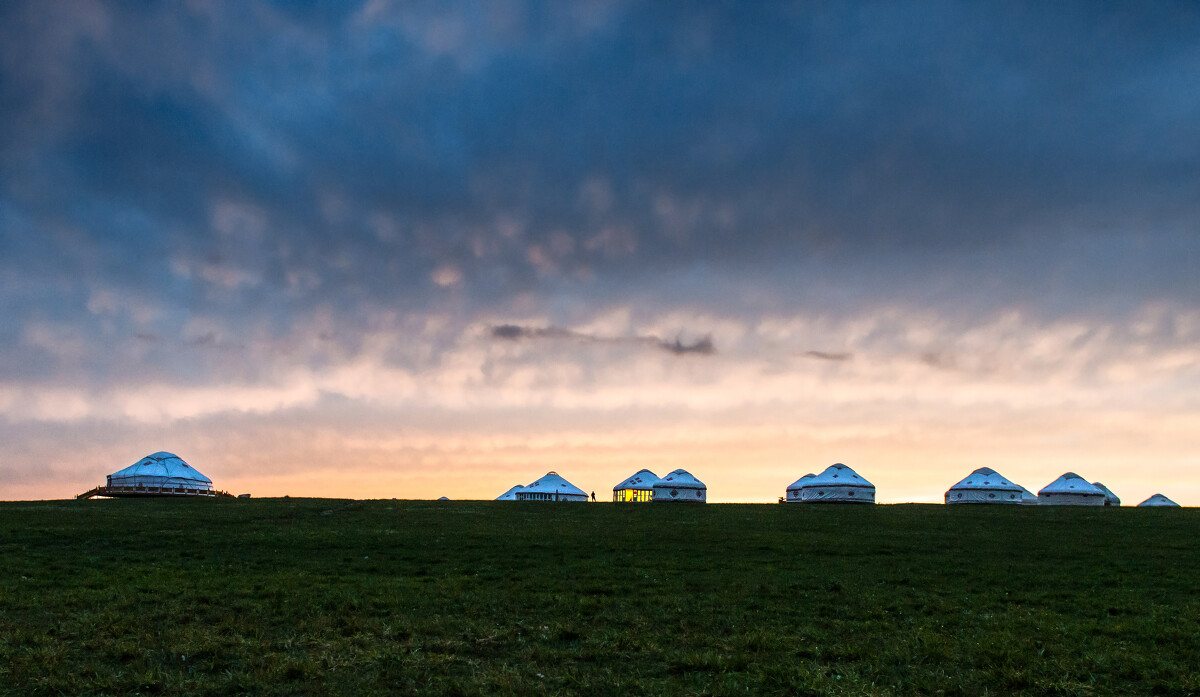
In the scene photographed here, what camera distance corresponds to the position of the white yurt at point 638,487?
9234 cm

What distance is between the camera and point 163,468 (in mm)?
78500

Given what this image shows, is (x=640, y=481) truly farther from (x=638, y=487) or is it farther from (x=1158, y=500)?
(x=1158, y=500)

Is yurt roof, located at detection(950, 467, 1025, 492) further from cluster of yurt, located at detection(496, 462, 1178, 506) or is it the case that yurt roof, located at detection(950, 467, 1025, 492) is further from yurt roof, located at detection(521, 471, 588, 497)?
yurt roof, located at detection(521, 471, 588, 497)

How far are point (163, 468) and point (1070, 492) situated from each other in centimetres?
10054

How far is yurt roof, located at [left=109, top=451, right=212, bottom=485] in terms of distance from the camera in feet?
254

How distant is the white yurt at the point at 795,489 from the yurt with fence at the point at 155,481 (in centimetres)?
6455

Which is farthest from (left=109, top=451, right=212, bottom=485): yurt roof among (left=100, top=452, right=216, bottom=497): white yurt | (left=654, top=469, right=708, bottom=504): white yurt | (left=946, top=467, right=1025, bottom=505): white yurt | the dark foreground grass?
(left=946, top=467, right=1025, bottom=505): white yurt

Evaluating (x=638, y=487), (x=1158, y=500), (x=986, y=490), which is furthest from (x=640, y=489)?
(x=1158, y=500)

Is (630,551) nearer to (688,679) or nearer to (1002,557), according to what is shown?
(1002,557)

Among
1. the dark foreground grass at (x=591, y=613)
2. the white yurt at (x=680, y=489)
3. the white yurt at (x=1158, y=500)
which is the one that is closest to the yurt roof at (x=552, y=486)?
the white yurt at (x=680, y=489)

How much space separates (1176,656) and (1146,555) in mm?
19811

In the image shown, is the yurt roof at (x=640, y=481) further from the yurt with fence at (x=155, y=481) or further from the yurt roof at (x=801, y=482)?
the yurt with fence at (x=155, y=481)

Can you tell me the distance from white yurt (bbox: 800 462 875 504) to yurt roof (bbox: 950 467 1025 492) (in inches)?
443

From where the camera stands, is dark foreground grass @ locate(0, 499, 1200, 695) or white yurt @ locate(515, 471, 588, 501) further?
white yurt @ locate(515, 471, 588, 501)
